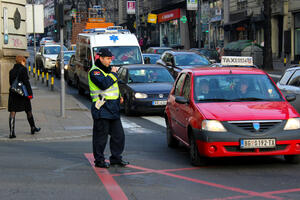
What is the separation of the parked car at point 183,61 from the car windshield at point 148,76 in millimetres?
6567

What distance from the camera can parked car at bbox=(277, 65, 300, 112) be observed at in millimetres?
14039

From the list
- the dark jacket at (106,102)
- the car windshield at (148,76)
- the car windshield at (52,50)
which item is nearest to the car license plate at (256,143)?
the dark jacket at (106,102)

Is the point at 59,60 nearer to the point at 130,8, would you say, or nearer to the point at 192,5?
the point at 192,5

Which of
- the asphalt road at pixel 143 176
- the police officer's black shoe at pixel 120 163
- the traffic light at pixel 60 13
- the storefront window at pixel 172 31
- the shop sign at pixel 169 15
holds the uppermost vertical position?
the shop sign at pixel 169 15

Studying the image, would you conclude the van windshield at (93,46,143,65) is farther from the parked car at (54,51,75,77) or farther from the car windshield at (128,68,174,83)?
the parked car at (54,51,75,77)

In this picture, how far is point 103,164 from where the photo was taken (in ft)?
30.7

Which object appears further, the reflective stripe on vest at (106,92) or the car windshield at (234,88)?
the car windshield at (234,88)

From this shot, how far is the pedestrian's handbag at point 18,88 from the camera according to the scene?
13148mm

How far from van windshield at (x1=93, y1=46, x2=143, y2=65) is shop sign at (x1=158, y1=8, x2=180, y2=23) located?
161 feet

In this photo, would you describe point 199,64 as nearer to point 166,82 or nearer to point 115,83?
point 166,82

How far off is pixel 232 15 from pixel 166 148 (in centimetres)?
4667

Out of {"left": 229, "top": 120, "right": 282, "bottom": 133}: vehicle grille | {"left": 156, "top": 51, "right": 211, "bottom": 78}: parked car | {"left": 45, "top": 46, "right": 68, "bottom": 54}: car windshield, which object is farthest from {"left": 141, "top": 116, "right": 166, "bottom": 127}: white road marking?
{"left": 45, "top": 46, "right": 68, "bottom": 54}: car windshield

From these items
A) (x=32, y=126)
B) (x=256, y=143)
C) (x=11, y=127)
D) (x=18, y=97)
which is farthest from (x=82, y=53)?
(x=256, y=143)

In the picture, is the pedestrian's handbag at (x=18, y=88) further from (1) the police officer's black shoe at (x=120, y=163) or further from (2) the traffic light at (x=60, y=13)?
(1) the police officer's black shoe at (x=120, y=163)
